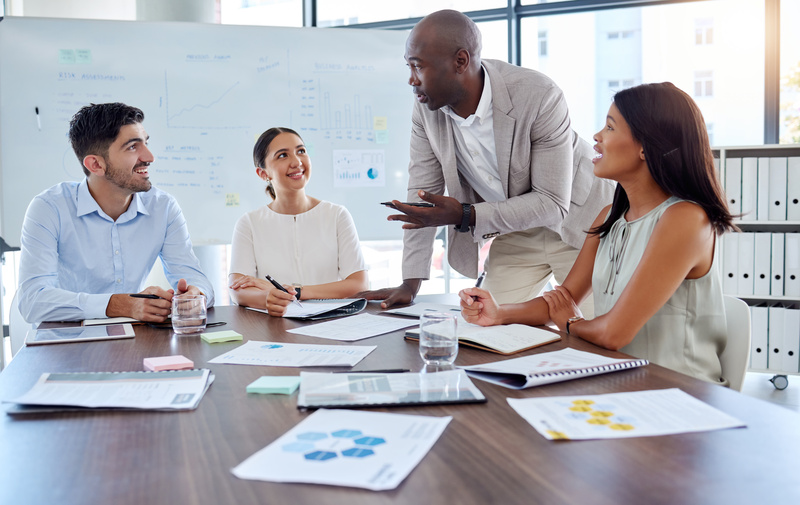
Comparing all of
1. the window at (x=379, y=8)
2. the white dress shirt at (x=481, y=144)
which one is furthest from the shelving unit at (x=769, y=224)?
the white dress shirt at (x=481, y=144)

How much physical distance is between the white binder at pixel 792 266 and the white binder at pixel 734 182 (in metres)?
0.29

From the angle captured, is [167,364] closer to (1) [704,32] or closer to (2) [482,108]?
(2) [482,108]

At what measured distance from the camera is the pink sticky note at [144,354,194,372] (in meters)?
1.21

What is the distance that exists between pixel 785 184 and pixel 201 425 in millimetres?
3531

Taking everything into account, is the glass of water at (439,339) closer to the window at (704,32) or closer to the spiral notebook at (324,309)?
the spiral notebook at (324,309)

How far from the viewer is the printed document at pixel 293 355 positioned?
1254 millimetres

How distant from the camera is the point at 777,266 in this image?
11.5 feet

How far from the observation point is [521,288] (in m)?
2.40

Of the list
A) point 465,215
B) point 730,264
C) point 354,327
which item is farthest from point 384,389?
point 730,264

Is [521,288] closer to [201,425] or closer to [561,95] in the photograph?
[561,95]

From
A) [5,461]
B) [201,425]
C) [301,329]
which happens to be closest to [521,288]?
[301,329]

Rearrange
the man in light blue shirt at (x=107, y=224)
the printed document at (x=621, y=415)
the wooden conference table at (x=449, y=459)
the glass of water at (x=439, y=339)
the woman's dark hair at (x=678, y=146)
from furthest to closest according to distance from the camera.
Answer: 1. the man in light blue shirt at (x=107, y=224)
2. the woman's dark hair at (x=678, y=146)
3. the glass of water at (x=439, y=339)
4. the printed document at (x=621, y=415)
5. the wooden conference table at (x=449, y=459)

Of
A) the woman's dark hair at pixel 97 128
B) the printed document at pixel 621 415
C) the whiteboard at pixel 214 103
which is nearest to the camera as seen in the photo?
the printed document at pixel 621 415

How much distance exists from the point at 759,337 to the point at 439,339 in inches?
118
